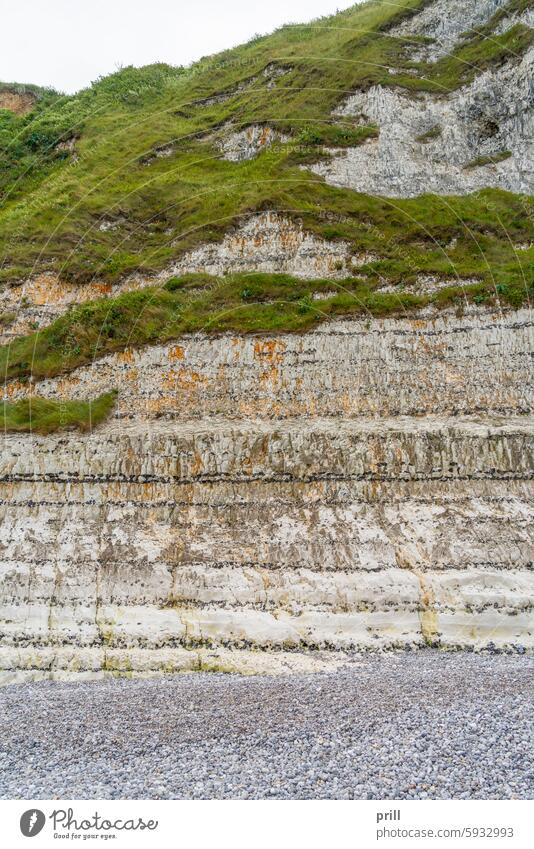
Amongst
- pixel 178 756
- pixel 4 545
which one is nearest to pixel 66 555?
pixel 4 545

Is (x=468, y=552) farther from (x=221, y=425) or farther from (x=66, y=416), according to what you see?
(x=66, y=416)

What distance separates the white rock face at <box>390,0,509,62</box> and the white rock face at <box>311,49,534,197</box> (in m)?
9.08

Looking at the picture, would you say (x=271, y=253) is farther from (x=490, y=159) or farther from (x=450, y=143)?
(x=490, y=159)

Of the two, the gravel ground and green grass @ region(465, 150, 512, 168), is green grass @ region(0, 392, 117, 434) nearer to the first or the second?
A: the gravel ground

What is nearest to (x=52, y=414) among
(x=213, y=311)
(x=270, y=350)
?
(x=213, y=311)

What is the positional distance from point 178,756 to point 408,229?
3597 centimetres

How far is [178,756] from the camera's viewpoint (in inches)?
492

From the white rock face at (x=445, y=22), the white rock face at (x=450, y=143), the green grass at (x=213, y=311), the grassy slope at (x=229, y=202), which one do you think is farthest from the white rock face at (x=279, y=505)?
the white rock face at (x=445, y=22)

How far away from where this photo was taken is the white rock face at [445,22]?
53344 millimetres

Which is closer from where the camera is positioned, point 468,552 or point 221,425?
point 468,552

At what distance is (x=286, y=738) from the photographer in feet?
43.0

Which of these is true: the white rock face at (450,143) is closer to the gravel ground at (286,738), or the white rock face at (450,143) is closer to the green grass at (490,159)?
the green grass at (490,159)

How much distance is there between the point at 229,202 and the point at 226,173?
7.23m

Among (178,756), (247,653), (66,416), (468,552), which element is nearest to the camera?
(178,756)
